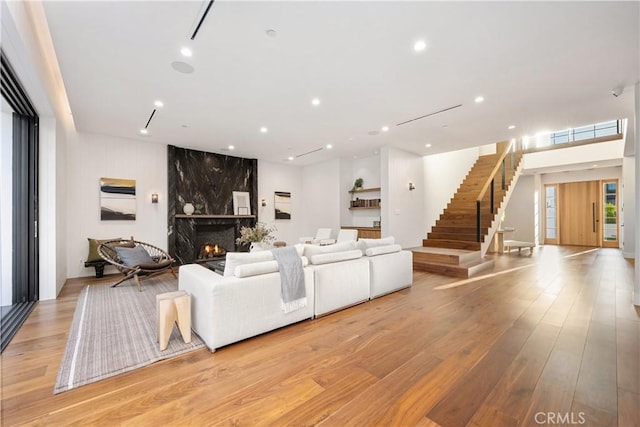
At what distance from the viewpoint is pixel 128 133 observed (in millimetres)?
5512

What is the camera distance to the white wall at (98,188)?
5.27 metres

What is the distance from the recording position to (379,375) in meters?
2.01

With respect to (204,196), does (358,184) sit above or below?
above

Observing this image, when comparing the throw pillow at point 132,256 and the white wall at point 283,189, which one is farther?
the white wall at point 283,189

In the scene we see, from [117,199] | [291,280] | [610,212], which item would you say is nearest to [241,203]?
[117,199]

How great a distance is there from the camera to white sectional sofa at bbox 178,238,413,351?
244 cm

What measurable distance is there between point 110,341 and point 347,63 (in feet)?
12.4

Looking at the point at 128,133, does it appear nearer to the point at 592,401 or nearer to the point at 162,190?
the point at 162,190

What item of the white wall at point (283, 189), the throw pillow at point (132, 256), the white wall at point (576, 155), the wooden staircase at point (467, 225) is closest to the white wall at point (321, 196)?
the white wall at point (283, 189)

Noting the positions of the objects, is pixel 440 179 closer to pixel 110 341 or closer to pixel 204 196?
pixel 204 196

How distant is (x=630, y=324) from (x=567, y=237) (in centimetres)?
924

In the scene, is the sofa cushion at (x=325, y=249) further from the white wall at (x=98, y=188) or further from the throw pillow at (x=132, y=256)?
the white wall at (x=98, y=188)

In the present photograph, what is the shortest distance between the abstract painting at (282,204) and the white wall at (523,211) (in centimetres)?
851

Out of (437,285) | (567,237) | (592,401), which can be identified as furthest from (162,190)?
(567,237)
